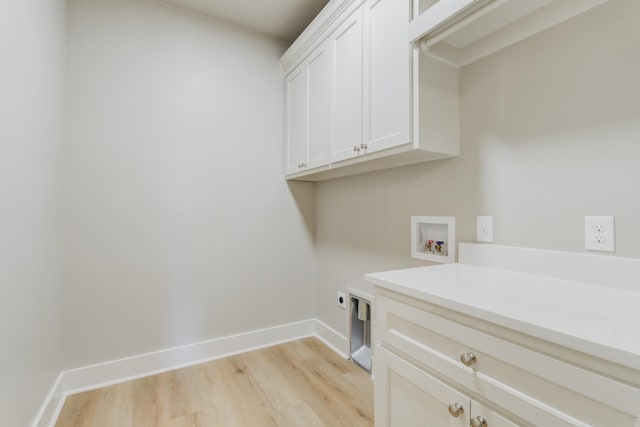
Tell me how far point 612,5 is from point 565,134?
406 millimetres

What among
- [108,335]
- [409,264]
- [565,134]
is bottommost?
[108,335]

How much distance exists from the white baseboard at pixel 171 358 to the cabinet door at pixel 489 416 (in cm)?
150

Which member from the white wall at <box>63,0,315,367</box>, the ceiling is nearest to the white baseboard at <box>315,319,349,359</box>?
the white wall at <box>63,0,315,367</box>

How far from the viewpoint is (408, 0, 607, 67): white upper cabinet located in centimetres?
103

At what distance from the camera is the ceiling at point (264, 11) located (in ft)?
6.74

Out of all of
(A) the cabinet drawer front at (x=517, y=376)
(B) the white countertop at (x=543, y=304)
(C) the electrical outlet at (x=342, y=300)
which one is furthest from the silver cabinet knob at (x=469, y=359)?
(C) the electrical outlet at (x=342, y=300)

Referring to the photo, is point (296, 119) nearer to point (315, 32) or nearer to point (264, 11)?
point (315, 32)

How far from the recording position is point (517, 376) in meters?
0.70

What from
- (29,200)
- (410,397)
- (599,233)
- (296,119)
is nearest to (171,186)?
(29,200)

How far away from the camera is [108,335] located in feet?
6.22

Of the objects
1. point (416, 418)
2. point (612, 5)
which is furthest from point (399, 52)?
point (416, 418)

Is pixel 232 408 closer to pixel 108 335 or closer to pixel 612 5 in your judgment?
pixel 108 335

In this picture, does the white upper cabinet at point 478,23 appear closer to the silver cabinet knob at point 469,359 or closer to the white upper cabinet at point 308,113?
the white upper cabinet at point 308,113

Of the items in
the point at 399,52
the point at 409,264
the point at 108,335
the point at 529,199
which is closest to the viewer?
the point at 529,199
